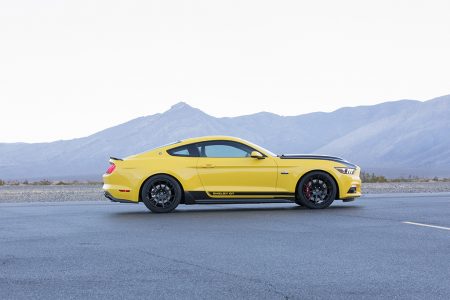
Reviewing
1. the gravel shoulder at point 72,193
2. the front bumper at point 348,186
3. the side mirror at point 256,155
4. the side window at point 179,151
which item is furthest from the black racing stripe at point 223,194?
the gravel shoulder at point 72,193

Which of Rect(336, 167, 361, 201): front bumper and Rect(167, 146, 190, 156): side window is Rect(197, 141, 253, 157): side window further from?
Rect(336, 167, 361, 201): front bumper

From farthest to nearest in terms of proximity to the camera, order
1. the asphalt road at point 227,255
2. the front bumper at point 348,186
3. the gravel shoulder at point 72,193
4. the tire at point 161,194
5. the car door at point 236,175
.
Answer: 1. the gravel shoulder at point 72,193
2. the front bumper at point 348,186
3. the car door at point 236,175
4. the tire at point 161,194
5. the asphalt road at point 227,255

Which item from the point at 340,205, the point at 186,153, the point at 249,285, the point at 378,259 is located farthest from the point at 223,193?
the point at 249,285

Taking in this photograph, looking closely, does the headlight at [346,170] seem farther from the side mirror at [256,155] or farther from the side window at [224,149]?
the side window at [224,149]

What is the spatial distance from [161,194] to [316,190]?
3018mm

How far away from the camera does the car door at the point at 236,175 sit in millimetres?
15383

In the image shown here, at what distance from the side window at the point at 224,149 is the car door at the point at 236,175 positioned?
73mm

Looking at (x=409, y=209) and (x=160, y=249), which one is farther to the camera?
(x=409, y=209)

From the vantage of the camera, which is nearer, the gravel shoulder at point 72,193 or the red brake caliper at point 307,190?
the red brake caliper at point 307,190

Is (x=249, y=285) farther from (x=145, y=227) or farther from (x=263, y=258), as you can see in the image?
(x=145, y=227)

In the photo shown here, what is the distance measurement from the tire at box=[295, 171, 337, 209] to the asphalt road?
0.74 meters

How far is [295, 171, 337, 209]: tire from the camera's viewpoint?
15.6m

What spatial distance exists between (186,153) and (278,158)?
1.78 metres

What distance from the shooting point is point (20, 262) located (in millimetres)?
8555
